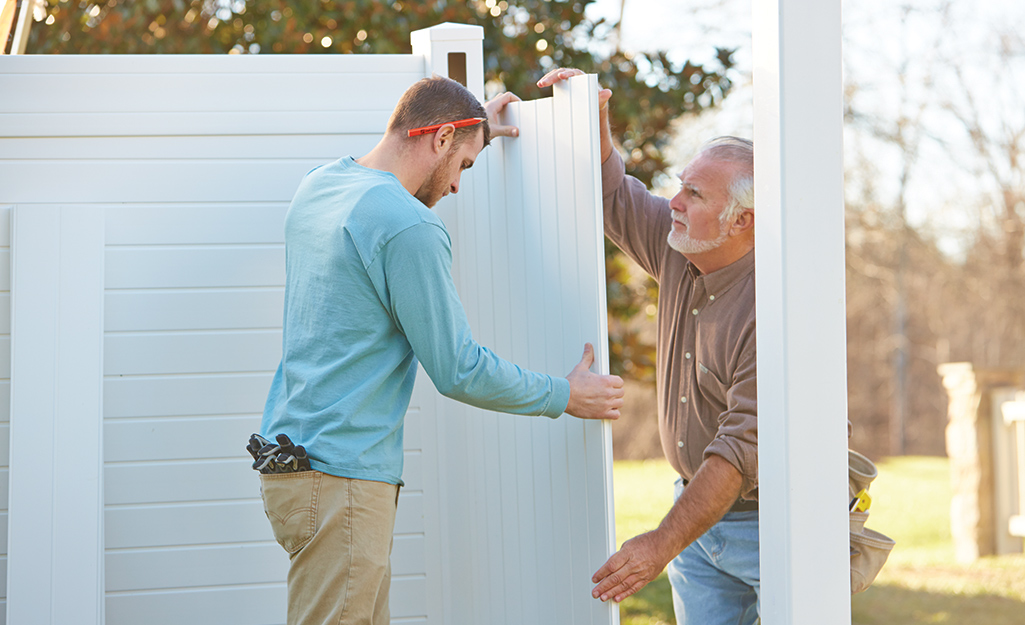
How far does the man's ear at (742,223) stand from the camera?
268 centimetres

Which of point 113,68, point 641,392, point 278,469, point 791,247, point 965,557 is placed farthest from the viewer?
point 641,392

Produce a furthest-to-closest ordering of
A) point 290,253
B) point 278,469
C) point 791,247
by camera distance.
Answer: point 290,253
point 278,469
point 791,247

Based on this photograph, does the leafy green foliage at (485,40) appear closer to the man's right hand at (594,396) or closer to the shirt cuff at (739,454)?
the shirt cuff at (739,454)

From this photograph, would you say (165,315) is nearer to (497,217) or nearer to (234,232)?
(234,232)

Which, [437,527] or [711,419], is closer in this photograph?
[711,419]

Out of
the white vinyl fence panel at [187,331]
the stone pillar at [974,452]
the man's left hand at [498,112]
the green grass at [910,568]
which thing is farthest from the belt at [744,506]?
the stone pillar at [974,452]

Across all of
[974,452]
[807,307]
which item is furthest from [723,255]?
[974,452]

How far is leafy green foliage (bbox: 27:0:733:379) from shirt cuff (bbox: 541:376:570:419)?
308cm

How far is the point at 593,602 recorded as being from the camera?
2299 mm

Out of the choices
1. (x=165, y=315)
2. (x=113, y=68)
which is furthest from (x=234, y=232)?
(x=113, y=68)

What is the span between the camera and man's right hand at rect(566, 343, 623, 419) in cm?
223

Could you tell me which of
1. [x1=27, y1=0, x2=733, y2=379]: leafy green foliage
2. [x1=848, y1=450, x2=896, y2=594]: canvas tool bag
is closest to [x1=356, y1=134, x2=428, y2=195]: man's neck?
[x1=848, y1=450, x2=896, y2=594]: canvas tool bag

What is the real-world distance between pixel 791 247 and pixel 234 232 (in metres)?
1.89

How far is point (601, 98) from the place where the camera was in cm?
251
